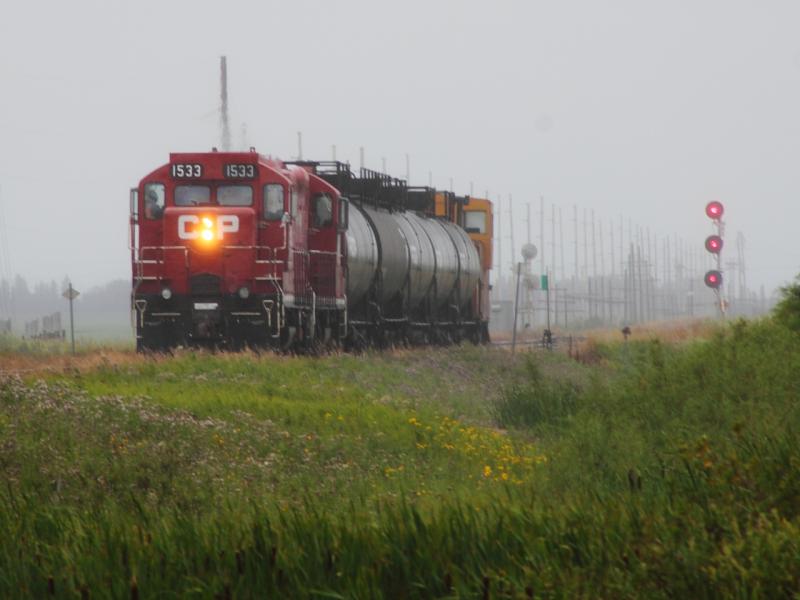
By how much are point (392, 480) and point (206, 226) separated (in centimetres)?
1610

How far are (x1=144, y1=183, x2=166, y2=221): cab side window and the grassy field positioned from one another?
3227 millimetres

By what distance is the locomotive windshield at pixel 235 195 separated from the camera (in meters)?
30.0

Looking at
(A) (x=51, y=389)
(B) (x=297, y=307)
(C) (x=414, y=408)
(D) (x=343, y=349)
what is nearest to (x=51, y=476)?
(A) (x=51, y=389)

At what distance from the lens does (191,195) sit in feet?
98.4

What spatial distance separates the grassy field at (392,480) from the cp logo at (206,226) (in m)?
3.00

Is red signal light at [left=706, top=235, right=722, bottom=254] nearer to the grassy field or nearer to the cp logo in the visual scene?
the grassy field

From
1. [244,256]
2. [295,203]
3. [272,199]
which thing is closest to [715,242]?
[295,203]

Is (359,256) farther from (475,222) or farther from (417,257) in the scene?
(475,222)

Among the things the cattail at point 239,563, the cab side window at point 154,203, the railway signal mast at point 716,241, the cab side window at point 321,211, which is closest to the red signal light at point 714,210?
the railway signal mast at point 716,241

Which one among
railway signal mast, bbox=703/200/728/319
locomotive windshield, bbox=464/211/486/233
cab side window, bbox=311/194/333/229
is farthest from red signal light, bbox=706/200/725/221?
locomotive windshield, bbox=464/211/486/233

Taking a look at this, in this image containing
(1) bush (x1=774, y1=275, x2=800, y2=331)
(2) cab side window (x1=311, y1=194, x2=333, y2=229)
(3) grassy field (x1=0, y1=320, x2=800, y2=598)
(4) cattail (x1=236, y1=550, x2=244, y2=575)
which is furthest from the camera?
(2) cab side window (x1=311, y1=194, x2=333, y2=229)

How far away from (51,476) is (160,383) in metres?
9.71

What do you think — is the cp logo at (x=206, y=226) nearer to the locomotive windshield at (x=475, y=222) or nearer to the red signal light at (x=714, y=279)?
the red signal light at (x=714, y=279)

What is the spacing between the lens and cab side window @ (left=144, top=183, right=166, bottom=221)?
30.0 meters
